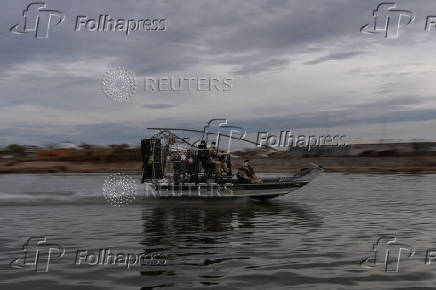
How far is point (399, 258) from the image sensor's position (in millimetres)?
12453

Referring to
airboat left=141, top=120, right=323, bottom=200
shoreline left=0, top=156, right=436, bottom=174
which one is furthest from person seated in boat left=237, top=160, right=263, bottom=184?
shoreline left=0, top=156, right=436, bottom=174

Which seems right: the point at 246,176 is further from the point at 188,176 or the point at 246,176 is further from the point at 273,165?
the point at 273,165

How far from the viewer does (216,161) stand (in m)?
26.8

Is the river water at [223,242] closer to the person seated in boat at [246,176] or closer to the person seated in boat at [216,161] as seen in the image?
the person seated in boat at [246,176]

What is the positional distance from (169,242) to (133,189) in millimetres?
14411

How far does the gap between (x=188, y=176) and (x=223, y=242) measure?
12.4 meters

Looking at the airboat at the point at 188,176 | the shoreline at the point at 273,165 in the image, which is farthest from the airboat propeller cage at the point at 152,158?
the shoreline at the point at 273,165

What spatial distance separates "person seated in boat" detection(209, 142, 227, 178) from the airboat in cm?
13

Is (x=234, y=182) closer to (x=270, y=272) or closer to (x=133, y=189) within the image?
(x=133, y=189)

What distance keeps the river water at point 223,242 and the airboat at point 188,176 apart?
2.47ft

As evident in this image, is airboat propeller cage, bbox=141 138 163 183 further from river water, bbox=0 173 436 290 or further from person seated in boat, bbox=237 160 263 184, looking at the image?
person seated in boat, bbox=237 160 263 184

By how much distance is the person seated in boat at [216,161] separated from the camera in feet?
87.2

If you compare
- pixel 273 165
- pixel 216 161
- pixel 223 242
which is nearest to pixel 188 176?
pixel 216 161

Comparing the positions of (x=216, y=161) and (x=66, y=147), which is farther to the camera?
(x=66, y=147)
